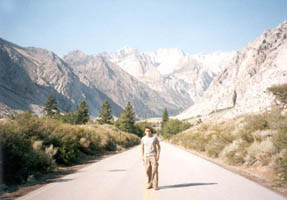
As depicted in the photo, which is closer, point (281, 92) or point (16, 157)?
point (16, 157)

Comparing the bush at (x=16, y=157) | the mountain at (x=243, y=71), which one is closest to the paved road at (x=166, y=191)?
the bush at (x=16, y=157)

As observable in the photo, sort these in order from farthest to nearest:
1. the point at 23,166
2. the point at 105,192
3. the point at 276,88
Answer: the point at 276,88 < the point at 23,166 < the point at 105,192

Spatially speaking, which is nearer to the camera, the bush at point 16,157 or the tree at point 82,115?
the bush at point 16,157

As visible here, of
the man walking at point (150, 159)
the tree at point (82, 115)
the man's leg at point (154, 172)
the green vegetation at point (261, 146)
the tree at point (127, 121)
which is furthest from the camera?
the tree at point (127, 121)

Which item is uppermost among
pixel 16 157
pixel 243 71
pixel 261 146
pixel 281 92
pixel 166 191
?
pixel 243 71

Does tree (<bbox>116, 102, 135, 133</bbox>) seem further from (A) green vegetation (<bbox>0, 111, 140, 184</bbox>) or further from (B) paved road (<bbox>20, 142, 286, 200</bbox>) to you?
(B) paved road (<bbox>20, 142, 286, 200</bbox>)

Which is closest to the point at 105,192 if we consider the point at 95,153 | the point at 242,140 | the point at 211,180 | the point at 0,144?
the point at 211,180

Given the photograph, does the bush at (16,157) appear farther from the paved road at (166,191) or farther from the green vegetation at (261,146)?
the green vegetation at (261,146)

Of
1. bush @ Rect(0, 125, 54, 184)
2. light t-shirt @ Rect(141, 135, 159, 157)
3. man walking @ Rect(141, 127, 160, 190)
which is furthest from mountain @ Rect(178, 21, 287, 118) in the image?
bush @ Rect(0, 125, 54, 184)

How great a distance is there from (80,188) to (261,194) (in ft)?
19.1

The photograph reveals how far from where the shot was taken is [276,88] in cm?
3600

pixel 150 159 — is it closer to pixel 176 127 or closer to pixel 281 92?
pixel 281 92

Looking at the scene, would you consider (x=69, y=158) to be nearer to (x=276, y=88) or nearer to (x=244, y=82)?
Answer: (x=276, y=88)

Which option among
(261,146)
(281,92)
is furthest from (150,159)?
(281,92)
